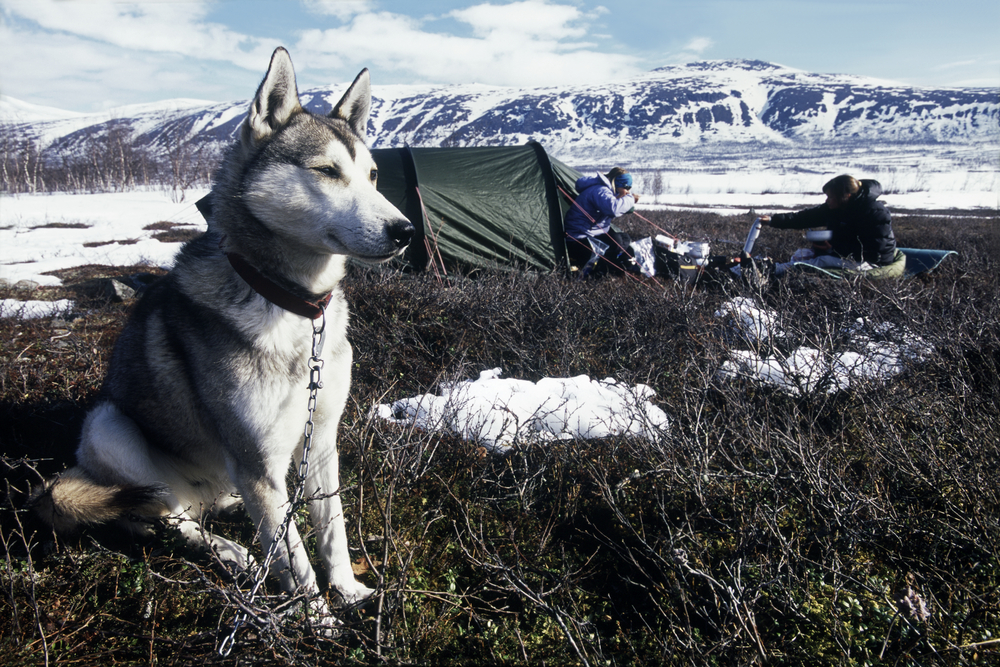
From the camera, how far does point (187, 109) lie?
192250 mm

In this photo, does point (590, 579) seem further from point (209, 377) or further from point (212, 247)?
point (212, 247)

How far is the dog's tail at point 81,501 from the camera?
182 centimetres

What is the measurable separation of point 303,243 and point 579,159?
116 m

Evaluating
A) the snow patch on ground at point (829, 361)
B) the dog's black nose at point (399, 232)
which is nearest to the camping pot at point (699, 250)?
the snow patch on ground at point (829, 361)

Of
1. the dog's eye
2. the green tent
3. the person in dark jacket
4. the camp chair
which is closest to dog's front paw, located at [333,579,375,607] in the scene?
the dog's eye

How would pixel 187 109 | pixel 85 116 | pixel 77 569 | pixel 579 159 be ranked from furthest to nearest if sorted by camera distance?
pixel 187 109 → pixel 85 116 → pixel 579 159 → pixel 77 569

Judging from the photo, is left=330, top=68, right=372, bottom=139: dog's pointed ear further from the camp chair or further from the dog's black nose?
the camp chair

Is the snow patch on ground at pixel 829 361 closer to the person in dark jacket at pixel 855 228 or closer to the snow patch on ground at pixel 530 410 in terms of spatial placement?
the snow patch on ground at pixel 530 410

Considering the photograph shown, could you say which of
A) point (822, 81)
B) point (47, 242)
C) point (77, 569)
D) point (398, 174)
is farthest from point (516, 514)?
point (822, 81)

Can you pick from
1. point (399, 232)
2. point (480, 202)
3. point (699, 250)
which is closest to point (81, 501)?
point (399, 232)

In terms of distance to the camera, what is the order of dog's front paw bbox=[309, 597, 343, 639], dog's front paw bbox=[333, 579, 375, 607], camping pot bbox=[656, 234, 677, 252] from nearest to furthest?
dog's front paw bbox=[309, 597, 343, 639], dog's front paw bbox=[333, 579, 375, 607], camping pot bbox=[656, 234, 677, 252]

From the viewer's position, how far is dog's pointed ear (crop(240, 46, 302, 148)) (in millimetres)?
1854

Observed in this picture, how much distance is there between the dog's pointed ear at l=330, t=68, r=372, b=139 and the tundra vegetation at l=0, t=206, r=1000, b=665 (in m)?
1.30

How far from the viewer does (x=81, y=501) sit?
5.95 feet
